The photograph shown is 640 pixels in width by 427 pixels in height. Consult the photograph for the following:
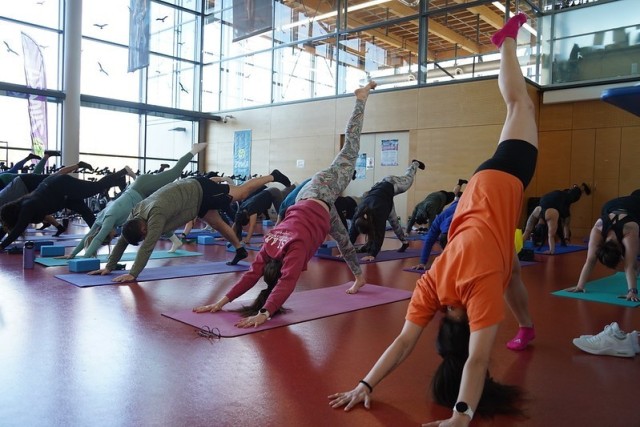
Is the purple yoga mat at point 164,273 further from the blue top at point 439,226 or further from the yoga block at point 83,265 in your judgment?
the blue top at point 439,226

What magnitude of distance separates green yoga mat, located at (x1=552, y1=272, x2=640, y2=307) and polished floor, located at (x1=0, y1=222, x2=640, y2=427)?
178 millimetres

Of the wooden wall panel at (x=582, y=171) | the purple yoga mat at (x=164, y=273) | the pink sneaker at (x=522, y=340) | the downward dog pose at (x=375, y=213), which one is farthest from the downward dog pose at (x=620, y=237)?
the wooden wall panel at (x=582, y=171)

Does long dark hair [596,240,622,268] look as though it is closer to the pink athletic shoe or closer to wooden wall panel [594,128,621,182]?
the pink athletic shoe

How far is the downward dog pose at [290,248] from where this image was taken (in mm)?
2869

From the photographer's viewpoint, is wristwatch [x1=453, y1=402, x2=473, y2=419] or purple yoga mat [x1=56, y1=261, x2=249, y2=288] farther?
purple yoga mat [x1=56, y1=261, x2=249, y2=288]

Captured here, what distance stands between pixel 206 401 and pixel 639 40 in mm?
9679

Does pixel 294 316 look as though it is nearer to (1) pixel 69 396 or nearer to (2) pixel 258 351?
(2) pixel 258 351

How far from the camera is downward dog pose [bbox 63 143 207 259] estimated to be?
4.71m

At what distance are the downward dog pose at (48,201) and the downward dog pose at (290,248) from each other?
3058 millimetres

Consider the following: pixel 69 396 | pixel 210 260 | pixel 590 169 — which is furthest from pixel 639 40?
pixel 69 396

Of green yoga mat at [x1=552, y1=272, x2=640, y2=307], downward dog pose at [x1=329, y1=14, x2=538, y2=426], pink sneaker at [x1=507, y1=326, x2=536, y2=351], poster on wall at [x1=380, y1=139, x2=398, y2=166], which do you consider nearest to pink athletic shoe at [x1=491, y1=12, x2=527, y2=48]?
downward dog pose at [x1=329, y1=14, x2=538, y2=426]

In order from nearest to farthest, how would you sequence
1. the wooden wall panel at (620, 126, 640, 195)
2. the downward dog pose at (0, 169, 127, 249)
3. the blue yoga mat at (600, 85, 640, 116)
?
the blue yoga mat at (600, 85, 640, 116)
the downward dog pose at (0, 169, 127, 249)
the wooden wall panel at (620, 126, 640, 195)

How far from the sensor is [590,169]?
31.0ft

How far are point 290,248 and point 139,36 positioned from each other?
10.3 m
